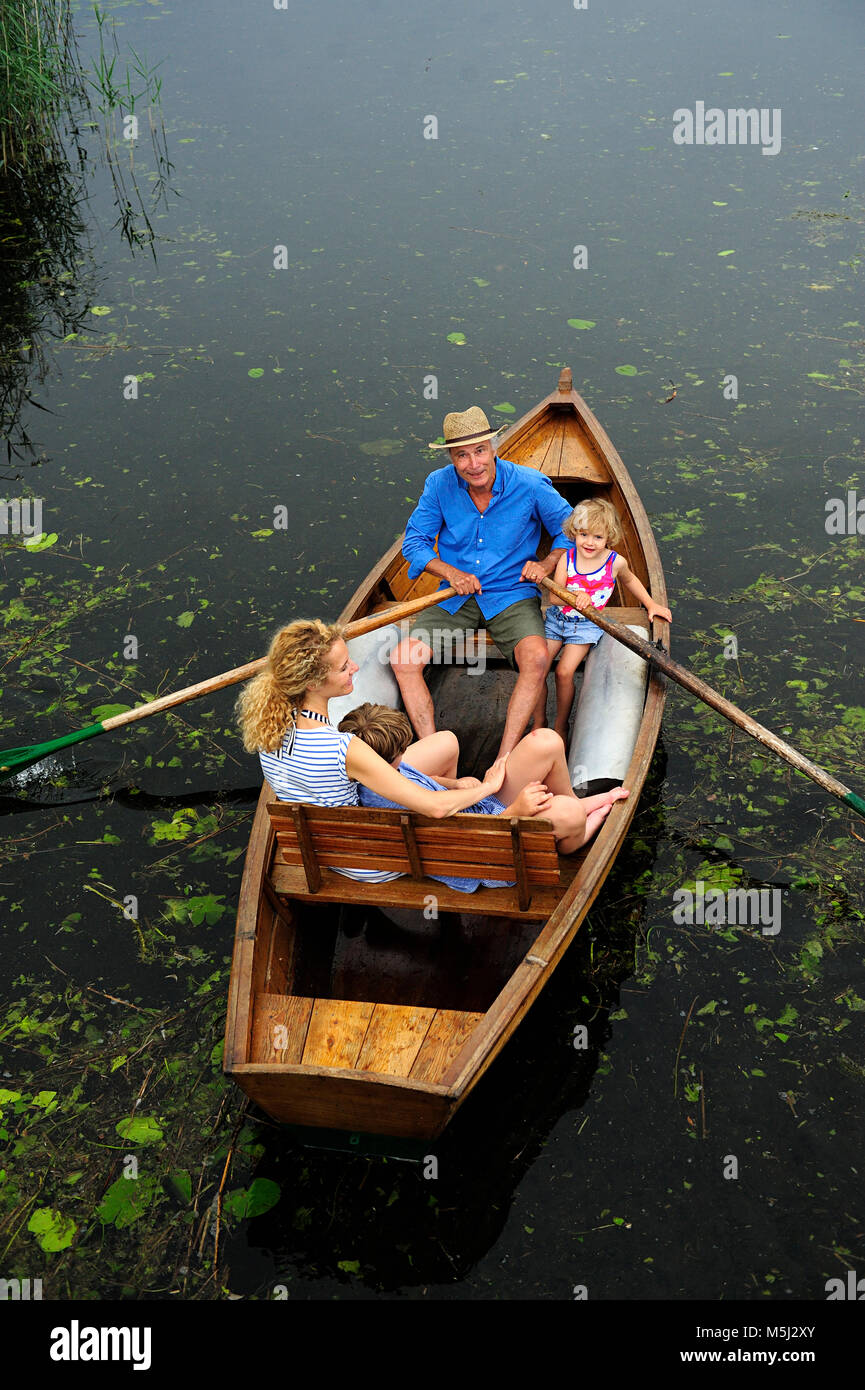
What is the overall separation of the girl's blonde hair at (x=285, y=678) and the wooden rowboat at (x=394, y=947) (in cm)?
37

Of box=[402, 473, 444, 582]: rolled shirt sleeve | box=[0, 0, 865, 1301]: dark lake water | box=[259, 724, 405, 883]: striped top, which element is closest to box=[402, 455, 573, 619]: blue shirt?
box=[402, 473, 444, 582]: rolled shirt sleeve

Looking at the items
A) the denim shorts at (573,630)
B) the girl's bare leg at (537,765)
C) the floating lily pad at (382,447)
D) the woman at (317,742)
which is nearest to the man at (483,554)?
the denim shorts at (573,630)

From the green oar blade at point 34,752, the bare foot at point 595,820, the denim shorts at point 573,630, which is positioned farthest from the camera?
the green oar blade at point 34,752

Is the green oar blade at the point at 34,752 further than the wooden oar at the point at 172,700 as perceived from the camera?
Yes

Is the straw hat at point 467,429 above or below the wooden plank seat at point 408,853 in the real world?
above

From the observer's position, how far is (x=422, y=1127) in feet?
13.5

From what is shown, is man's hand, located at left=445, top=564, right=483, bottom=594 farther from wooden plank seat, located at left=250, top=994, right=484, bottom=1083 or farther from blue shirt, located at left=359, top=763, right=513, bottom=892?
wooden plank seat, located at left=250, top=994, right=484, bottom=1083

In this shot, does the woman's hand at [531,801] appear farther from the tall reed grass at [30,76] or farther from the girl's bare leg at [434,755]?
the tall reed grass at [30,76]

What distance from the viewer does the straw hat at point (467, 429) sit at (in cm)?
572

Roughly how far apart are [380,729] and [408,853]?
1.72ft

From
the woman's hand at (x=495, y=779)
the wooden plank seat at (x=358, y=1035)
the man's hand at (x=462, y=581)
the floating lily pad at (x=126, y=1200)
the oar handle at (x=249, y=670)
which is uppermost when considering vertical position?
the man's hand at (x=462, y=581)

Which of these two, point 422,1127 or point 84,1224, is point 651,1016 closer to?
point 422,1127

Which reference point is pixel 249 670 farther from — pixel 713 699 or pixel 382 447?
pixel 382 447

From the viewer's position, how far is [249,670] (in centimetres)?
618
